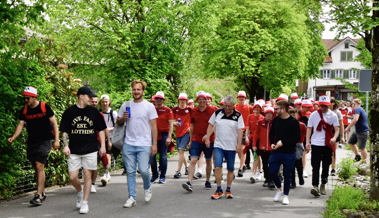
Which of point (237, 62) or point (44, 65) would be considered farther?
point (237, 62)

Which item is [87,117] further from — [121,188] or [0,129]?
[121,188]

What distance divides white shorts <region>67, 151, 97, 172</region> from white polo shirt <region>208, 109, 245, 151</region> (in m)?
2.38

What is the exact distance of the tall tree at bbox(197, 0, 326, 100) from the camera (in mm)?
34781

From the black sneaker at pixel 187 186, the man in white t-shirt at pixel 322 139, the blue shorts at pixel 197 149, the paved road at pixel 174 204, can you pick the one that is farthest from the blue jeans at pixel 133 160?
the man in white t-shirt at pixel 322 139

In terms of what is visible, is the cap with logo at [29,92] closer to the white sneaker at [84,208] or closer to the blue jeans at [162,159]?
the white sneaker at [84,208]

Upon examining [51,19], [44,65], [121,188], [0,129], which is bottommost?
[121,188]

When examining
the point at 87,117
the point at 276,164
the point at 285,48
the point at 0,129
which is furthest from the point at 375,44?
the point at 285,48

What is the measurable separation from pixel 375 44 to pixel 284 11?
2966cm

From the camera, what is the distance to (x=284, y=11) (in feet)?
118

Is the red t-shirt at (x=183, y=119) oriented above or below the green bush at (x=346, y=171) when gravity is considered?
above

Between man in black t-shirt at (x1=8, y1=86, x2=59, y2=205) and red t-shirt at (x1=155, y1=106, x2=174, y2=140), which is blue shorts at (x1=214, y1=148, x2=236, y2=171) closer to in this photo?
red t-shirt at (x1=155, y1=106, x2=174, y2=140)

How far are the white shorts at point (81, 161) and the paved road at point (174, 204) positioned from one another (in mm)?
703

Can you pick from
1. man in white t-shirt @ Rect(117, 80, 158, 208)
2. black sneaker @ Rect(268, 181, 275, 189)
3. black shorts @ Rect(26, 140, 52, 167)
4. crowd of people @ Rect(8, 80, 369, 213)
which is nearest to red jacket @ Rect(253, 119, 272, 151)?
crowd of people @ Rect(8, 80, 369, 213)

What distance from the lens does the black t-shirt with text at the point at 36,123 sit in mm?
7449
